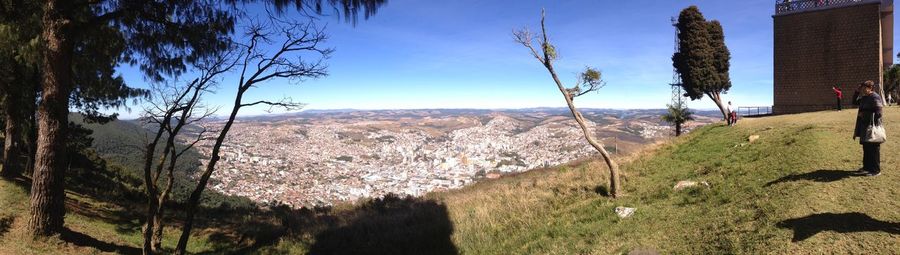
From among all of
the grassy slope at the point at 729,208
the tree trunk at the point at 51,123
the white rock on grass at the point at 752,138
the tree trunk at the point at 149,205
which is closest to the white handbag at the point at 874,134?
the grassy slope at the point at 729,208

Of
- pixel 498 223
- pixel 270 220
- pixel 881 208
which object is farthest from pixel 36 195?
pixel 881 208

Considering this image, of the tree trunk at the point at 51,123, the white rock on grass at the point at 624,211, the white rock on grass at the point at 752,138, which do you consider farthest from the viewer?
the white rock on grass at the point at 752,138

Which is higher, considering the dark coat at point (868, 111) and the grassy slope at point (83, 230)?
the dark coat at point (868, 111)

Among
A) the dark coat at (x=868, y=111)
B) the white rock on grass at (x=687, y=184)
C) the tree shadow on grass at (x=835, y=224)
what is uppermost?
the dark coat at (x=868, y=111)

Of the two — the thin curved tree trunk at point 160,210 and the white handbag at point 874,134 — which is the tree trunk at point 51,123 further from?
the white handbag at point 874,134

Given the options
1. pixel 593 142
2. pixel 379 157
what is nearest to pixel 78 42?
pixel 593 142

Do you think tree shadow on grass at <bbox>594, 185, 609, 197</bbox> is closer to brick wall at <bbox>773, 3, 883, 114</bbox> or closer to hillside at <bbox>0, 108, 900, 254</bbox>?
hillside at <bbox>0, 108, 900, 254</bbox>

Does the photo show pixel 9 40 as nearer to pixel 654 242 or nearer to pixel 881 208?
pixel 654 242
